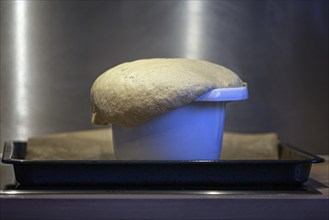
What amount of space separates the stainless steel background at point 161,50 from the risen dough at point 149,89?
26 centimetres

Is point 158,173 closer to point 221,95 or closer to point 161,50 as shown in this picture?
point 221,95

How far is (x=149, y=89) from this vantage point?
2.47 feet

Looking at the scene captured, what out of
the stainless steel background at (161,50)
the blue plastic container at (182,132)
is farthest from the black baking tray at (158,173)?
the stainless steel background at (161,50)

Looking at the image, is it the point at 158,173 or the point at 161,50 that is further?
the point at 161,50

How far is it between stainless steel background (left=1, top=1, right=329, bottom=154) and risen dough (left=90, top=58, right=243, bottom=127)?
26cm

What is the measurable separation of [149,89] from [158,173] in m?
0.10

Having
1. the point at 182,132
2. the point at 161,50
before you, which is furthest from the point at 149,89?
the point at 161,50

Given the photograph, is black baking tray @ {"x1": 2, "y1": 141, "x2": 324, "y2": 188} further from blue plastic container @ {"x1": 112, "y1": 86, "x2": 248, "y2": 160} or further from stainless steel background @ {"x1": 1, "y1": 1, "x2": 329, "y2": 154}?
stainless steel background @ {"x1": 1, "y1": 1, "x2": 329, "y2": 154}

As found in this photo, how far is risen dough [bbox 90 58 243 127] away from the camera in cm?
75

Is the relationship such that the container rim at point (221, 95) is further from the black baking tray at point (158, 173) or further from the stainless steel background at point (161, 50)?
the stainless steel background at point (161, 50)

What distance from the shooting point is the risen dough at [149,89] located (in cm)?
75

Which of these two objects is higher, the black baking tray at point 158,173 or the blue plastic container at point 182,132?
the blue plastic container at point 182,132

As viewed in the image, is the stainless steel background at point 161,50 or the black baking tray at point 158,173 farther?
the stainless steel background at point 161,50

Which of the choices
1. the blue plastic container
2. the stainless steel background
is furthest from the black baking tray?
the stainless steel background
